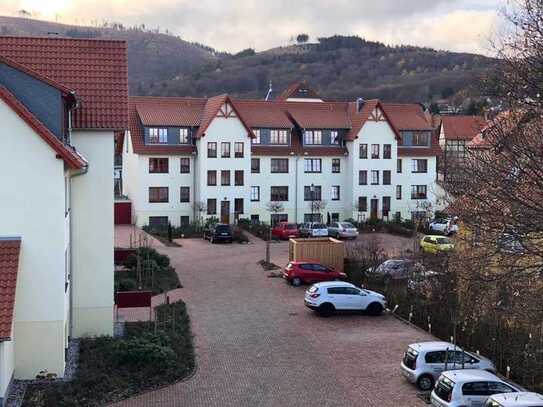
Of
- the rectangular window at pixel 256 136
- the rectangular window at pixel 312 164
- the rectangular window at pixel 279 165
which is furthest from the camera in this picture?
the rectangular window at pixel 312 164

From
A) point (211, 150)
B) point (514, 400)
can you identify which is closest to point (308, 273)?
point (514, 400)

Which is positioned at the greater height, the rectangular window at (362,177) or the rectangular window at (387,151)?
the rectangular window at (387,151)

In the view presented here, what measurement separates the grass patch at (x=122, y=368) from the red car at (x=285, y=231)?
2500 cm

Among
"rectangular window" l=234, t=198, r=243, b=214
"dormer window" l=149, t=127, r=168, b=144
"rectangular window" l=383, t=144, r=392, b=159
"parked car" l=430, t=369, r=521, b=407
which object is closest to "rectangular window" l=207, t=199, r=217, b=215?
"rectangular window" l=234, t=198, r=243, b=214

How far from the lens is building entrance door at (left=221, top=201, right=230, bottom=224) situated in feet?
177

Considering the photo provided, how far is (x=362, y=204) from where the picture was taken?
189 feet

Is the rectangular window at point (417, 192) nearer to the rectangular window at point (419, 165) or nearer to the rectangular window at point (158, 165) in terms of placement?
the rectangular window at point (419, 165)

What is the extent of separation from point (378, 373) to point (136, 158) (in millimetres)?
35537

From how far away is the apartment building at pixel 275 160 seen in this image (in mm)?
53281

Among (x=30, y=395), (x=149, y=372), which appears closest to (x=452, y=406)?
(x=149, y=372)

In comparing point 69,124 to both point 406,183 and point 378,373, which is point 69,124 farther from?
point 406,183

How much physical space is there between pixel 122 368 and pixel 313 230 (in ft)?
95.9

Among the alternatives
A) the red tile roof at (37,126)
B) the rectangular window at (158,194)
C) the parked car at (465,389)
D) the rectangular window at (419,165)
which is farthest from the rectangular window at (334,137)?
the parked car at (465,389)

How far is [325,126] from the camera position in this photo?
57062 mm
